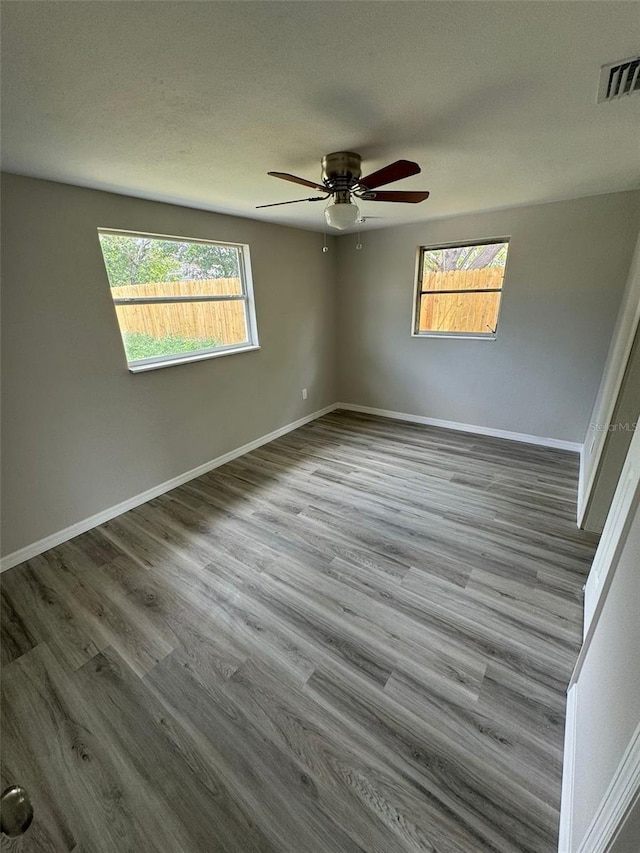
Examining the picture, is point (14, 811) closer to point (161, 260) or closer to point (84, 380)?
point (84, 380)

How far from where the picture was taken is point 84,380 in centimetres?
242

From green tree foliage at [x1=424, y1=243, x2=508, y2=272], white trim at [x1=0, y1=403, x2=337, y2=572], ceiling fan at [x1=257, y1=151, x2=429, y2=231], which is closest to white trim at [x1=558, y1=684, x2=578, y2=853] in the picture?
ceiling fan at [x1=257, y1=151, x2=429, y2=231]

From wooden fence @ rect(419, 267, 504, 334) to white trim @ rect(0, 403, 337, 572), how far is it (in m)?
2.31

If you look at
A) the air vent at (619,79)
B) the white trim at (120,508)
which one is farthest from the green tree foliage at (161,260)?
the air vent at (619,79)

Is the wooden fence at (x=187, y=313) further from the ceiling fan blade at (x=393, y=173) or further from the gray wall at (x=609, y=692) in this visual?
the gray wall at (x=609, y=692)

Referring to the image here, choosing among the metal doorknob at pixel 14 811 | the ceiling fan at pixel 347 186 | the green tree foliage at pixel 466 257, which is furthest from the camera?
the green tree foliage at pixel 466 257

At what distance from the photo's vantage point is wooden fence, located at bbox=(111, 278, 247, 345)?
2.66 meters

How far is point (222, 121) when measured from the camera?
147cm

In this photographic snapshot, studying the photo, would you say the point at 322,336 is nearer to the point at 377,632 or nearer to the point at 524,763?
the point at 377,632

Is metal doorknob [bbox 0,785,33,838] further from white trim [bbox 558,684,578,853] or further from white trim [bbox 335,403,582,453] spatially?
white trim [bbox 335,403,582,453]

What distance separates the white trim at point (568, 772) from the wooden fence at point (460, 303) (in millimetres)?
3381

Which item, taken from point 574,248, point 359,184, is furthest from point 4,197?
point 574,248

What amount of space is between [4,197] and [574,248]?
14.2 feet

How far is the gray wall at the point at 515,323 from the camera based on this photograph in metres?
3.07
